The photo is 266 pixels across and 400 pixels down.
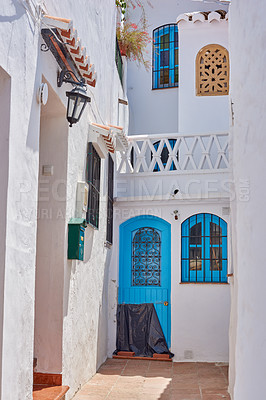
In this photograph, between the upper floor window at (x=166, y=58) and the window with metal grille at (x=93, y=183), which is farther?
the upper floor window at (x=166, y=58)

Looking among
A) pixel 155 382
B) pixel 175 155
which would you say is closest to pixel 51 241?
pixel 155 382

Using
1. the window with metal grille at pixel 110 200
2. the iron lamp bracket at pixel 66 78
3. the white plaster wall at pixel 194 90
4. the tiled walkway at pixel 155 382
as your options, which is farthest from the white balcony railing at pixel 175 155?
the iron lamp bracket at pixel 66 78

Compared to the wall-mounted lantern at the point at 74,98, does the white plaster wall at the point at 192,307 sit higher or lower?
lower

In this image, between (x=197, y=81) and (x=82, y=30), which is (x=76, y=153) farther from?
(x=197, y=81)

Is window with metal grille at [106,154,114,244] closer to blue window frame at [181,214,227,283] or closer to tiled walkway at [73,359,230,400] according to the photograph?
blue window frame at [181,214,227,283]

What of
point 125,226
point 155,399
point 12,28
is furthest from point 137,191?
A: point 12,28

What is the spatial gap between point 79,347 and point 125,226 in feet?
12.9

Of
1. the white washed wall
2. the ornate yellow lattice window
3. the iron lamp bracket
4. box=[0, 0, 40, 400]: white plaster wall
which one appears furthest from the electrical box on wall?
the ornate yellow lattice window

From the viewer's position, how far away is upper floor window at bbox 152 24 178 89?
13891 millimetres

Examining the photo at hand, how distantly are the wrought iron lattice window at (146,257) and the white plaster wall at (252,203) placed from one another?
17.8 feet

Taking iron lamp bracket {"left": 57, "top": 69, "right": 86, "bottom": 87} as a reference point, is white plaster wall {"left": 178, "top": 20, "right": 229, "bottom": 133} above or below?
above

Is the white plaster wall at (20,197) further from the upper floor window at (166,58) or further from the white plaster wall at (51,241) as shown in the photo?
the upper floor window at (166,58)

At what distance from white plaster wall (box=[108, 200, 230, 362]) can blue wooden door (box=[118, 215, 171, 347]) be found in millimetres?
150

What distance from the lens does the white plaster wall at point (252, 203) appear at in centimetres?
371
